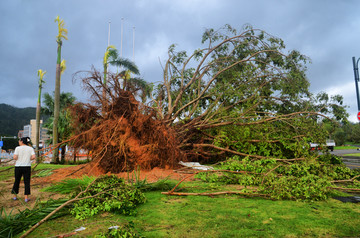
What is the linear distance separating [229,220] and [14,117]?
123802 mm

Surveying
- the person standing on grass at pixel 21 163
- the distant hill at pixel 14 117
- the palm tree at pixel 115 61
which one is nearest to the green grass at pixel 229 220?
the person standing on grass at pixel 21 163

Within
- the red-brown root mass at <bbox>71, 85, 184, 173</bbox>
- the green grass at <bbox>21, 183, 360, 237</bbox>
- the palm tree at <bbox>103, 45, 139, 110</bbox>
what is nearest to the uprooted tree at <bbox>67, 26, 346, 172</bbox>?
the red-brown root mass at <bbox>71, 85, 184, 173</bbox>

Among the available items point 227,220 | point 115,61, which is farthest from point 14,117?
point 227,220

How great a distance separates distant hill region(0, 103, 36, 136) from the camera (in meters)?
84.6

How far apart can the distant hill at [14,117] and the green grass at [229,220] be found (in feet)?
314

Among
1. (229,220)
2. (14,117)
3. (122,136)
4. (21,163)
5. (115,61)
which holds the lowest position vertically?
(229,220)

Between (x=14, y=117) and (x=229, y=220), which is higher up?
(x=14, y=117)

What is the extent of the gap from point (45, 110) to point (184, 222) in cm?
2200

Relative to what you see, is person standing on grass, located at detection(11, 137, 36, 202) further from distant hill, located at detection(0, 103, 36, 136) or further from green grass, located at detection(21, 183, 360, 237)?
distant hill, located at detection(0, 103, 36, 136)

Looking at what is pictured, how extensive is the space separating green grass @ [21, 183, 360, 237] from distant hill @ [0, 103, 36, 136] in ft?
314

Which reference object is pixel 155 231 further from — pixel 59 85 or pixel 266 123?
pixel 59 85

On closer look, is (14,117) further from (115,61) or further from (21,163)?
(21,163)

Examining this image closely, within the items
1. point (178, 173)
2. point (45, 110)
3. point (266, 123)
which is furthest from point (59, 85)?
point (266, 123)

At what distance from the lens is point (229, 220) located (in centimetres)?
308
